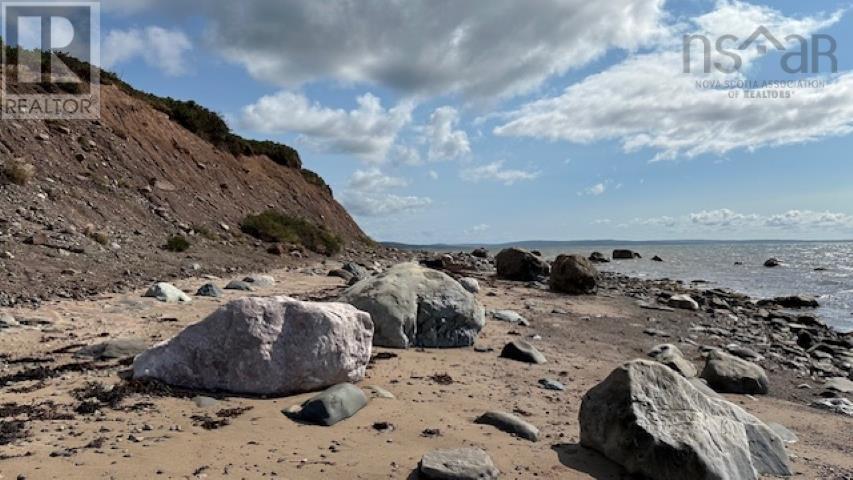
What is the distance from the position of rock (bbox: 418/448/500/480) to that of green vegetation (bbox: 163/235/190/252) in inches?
501

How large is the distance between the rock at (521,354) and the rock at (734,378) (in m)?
2.54

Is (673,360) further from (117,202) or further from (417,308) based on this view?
(117,202)

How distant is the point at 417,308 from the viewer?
884 centimetres

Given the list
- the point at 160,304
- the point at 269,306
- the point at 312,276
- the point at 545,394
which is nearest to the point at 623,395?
the point at 545,394

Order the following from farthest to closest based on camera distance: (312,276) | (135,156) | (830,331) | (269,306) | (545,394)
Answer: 1. (135,156)
2. (312,276)
3. (830,331)
4. (545,394)
5. (269,306)

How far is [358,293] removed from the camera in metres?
8.69

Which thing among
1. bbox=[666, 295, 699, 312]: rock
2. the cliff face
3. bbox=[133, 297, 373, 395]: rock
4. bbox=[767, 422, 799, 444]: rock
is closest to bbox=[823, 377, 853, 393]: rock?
bbox=[767, 422, 799, 444]: rock

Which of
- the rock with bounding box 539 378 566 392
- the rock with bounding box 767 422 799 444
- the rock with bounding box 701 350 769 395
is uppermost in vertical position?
the rock with bounding box 539 378 566 392

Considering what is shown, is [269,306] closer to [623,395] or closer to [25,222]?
[623,395]

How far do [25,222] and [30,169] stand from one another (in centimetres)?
254

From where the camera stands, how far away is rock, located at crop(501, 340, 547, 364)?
874 centimetres

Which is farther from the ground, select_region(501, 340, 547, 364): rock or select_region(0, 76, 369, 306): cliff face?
select_region(0, 76, 369, 306): cliff face

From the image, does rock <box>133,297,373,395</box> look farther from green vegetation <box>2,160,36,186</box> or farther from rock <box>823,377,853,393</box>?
green vegetation <box>2,160,36,186</box>

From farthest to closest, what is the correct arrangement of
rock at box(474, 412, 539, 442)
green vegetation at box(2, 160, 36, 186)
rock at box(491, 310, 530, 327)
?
green vegetation at box(2, 160, 36, 186)
rock at box(491, 310, 530, 327)
rock at box(474, 412, 539, 442)
